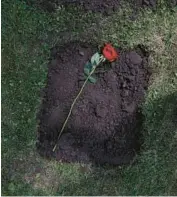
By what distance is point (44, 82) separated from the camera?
353 centimetres

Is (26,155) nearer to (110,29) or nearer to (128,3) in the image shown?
(110,29)

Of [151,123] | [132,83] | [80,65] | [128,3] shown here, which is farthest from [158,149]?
[128,3]

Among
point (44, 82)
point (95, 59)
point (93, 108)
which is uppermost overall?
point (95, 59)

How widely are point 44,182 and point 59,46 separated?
0.97m

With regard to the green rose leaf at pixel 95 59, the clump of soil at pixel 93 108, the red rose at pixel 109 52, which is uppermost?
the red rose at pixel 109 52

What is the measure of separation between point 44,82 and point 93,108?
0.40 meters

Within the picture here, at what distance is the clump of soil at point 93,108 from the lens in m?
3.54

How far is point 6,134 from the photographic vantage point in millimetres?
3463

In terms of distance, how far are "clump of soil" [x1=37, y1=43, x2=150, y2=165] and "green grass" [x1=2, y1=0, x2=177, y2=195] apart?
65mm

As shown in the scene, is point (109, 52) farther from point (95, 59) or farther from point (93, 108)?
point (93, 108)

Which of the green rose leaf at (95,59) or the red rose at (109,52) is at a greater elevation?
the red rose at (109,52)

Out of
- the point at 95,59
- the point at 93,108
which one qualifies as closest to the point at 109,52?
the point at 95,59

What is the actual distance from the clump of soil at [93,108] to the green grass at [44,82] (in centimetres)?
7

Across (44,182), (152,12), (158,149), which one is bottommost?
(44,182)
